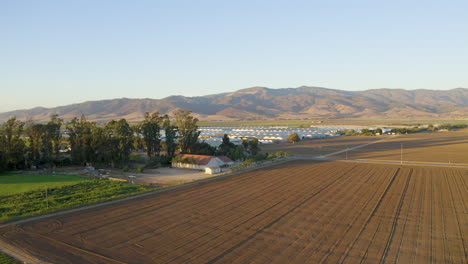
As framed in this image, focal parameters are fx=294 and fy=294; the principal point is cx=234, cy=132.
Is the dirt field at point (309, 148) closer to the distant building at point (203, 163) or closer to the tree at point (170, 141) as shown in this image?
the distant building at point (203, 163)

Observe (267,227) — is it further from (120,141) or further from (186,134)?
(186,134)

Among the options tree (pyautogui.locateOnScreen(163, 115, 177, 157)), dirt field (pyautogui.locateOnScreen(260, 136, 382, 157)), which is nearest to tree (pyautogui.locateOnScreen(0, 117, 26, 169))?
tree (pyautogui.locateOnScreen(163, 115, 177, 157))

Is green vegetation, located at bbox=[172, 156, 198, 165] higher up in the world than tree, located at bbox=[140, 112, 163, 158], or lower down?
lower down

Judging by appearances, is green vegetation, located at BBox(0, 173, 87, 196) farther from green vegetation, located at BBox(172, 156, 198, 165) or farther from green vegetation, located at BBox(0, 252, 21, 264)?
green vegetation, located at BBox(0, 252, 21, 264)

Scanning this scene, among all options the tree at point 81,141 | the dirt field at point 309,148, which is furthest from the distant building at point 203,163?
the dirt field at point 309,148

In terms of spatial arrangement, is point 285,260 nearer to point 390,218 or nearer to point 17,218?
point 390,218

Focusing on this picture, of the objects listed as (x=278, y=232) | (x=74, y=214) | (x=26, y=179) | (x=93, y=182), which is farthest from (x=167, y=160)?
(x=278, y=232)
